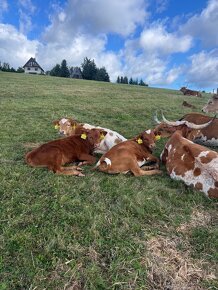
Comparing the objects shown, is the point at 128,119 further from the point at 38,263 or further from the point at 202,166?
the point at 38,263

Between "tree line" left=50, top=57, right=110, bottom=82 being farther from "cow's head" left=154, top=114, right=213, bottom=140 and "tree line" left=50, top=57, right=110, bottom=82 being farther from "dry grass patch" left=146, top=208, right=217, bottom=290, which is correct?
"dry grass patch" left=146, top=208, right=217, bottom=290

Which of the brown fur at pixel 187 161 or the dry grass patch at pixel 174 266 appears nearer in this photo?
the dry grass patch at pixel 174 266

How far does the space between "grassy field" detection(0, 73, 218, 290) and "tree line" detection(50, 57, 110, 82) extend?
62.6 meters

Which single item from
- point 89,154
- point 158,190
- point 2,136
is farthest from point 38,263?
point 2,136

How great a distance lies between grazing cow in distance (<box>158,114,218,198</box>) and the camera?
541 centimetres

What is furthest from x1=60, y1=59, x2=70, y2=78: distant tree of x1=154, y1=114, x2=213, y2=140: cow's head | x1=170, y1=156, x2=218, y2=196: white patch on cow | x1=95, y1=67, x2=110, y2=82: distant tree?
x1=170, y1=156, x2=218, y2=196: white patch on cow

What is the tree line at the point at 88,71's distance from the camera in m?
67.6

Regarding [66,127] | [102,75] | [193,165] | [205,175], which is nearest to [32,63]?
[102,75]

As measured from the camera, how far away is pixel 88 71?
2726 inches

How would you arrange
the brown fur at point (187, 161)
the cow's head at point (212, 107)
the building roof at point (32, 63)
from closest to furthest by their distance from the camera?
the brown fur at point (187, 161) → the cow's head at point (212, 107) → the building roof at point (32, 63)

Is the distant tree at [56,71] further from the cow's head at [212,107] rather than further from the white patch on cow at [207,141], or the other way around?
the white patch on cow at [207,141]

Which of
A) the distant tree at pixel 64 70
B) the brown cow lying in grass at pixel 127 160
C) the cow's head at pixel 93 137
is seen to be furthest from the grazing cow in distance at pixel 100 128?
the distant tree at pixel 64 70

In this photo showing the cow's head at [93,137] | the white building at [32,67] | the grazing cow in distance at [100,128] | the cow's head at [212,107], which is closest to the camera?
the cow's head at [93,137]

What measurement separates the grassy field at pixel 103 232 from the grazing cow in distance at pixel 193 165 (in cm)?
17
